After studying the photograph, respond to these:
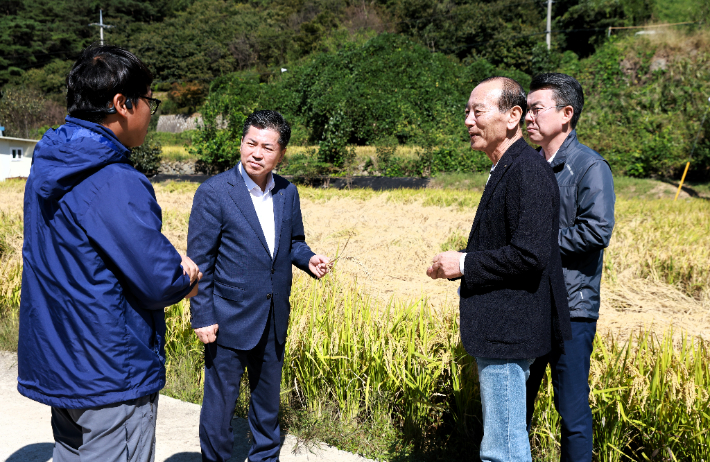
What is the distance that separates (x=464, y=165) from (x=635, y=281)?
1177cm

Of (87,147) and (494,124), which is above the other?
(494,124)

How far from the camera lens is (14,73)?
53.1 metres

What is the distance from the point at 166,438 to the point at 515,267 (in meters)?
2.05

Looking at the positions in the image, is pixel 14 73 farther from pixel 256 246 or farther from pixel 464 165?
pixel 256 246

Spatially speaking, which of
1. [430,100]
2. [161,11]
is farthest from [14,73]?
[430,100]

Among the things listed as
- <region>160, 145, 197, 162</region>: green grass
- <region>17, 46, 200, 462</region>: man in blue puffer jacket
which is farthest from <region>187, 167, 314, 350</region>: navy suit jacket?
<region>160, 145, 197, 162</region>: green grass

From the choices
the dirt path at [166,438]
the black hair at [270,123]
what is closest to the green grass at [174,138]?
the dirt path at [166,438]

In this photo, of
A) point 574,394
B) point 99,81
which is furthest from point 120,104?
point 574,394

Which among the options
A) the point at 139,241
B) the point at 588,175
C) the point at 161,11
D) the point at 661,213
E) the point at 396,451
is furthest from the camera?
the point at 161,11

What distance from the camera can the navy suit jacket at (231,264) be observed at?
2379mm

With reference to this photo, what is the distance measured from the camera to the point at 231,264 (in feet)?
7.94

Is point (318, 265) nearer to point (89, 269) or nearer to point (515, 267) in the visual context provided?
point (515, 267)

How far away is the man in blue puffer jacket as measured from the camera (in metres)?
1.49

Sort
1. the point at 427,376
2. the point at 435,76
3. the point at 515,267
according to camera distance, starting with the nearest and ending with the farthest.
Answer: the point at 515,267 → the point at 427,376 → the point at 435,76
